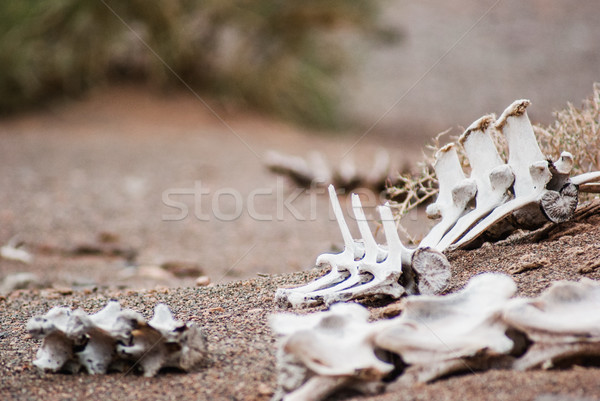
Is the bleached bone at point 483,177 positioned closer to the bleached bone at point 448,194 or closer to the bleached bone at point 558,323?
the bleached bone at point 448,194

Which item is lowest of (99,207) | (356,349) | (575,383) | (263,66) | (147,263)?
(575,383)

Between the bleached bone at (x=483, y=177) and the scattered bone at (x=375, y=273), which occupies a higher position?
the bleached bone at (x=483, y=177)

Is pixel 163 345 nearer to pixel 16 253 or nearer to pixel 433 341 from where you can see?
pixel 433 341

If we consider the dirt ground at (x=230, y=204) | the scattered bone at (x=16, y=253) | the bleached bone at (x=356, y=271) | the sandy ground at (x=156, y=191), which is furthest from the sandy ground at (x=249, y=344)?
the scattered bone at (x=16, y=253)

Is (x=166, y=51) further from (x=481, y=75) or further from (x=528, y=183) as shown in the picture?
(x=528, y=183)

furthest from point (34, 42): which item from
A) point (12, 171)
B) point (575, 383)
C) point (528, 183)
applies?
point (575, 383)

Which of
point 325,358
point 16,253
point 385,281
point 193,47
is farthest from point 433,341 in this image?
point 193,47

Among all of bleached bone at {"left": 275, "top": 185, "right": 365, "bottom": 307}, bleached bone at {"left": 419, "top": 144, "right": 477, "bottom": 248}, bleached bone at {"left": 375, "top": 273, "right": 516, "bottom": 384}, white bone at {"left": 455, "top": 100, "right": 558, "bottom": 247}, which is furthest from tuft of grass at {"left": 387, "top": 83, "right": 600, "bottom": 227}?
bleached bone at {"left": 375, "top": 273, "right": 516, "bottom": 384}
